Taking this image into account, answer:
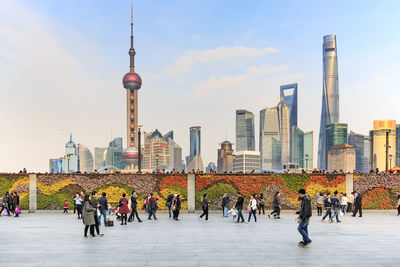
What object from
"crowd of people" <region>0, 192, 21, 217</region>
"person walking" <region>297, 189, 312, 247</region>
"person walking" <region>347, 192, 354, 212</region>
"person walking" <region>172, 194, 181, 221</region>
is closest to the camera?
"person walking" <region>297, 189, 312, 247</region>

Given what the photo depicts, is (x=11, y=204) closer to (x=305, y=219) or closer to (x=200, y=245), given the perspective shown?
(x=200, y=245)

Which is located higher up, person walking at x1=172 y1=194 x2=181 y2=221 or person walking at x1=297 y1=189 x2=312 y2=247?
person walking at x1=297 y1=189 x2=312 y2=247

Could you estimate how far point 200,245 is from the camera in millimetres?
15484

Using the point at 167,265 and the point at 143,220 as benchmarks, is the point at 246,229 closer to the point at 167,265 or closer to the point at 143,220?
the point at 143,220

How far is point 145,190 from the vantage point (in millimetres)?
31641

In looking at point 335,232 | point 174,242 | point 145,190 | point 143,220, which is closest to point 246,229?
point 335,232

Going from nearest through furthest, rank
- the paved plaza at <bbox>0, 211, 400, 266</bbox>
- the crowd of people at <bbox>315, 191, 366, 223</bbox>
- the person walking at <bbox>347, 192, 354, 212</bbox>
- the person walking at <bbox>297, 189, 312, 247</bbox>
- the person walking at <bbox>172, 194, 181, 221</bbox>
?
the paved plaza at <bbox>0, 211, 400, 266</bbox> → the person walking at <bbox>297, 189, 312, 247</bbox> → the crowd of people at <bbox>315, 191, 366, 223</bbox> → the person walking at <bbox>172, 194, 181, 221</bbox> → the person walking at <bbox>347, 192, 354, 212</bbox>

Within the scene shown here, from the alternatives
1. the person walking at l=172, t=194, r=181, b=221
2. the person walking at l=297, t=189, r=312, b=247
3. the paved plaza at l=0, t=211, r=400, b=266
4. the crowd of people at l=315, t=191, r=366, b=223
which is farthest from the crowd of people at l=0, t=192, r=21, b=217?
the person walking at l=297, t=189, r=312, b=247

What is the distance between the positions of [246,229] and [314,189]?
12.9m

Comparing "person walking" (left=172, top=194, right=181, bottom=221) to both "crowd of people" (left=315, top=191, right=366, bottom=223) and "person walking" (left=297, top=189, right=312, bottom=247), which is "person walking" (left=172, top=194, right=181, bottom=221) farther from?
"person walking" (left=297, top=189, right=312, bottom=247)

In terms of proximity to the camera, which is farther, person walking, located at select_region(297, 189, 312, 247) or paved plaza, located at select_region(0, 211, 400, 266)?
person walking, located at select_region(297, 189, 312, 247)

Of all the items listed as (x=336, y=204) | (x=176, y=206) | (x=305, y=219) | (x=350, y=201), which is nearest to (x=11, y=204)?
(x=176, y=206)

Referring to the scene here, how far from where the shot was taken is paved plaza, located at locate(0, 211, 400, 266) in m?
12.7

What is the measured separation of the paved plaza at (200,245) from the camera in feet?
41.6
